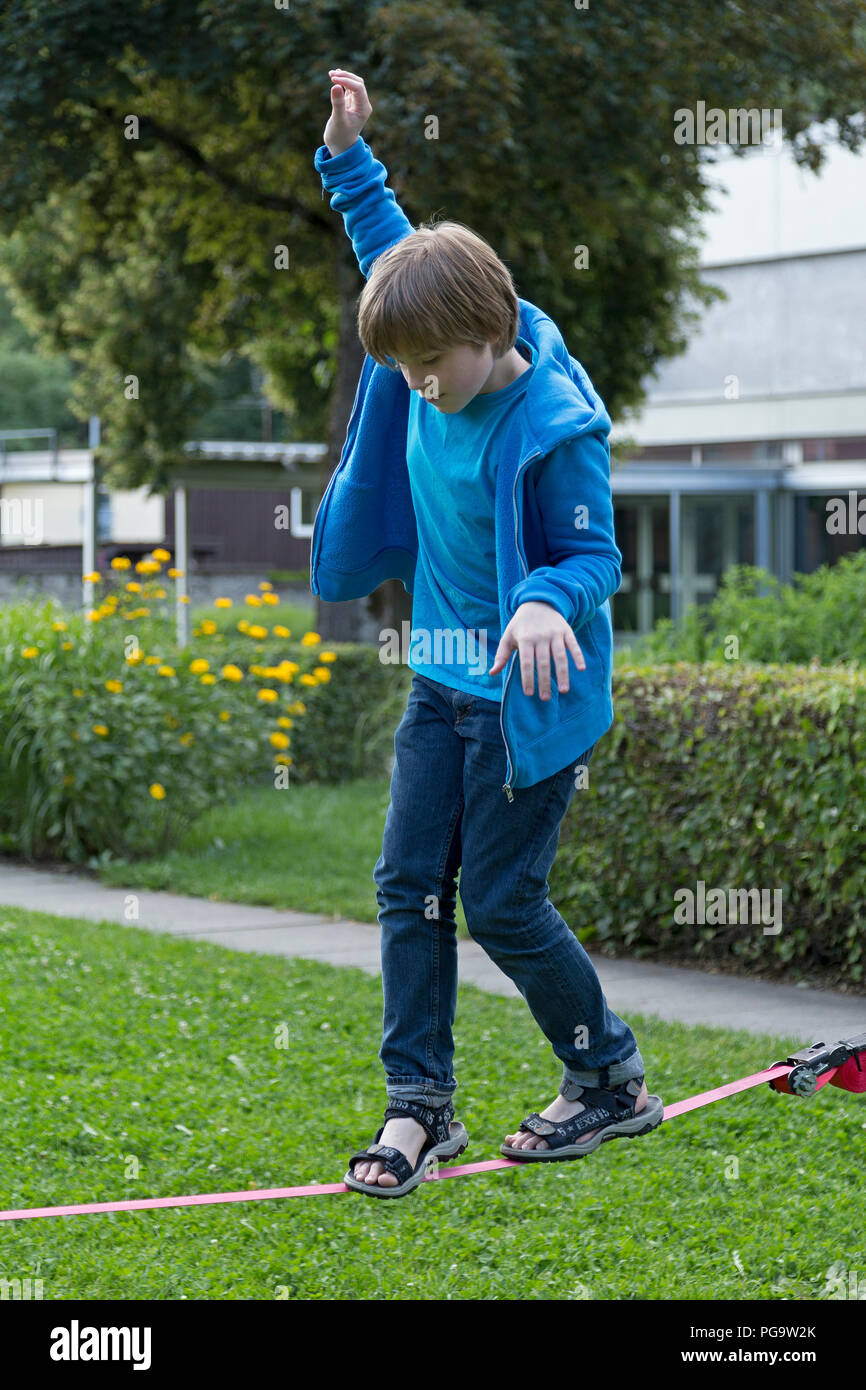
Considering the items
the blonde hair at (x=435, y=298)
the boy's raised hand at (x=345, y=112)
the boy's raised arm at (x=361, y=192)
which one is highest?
the boy's raised hand at (x=345, y=112)

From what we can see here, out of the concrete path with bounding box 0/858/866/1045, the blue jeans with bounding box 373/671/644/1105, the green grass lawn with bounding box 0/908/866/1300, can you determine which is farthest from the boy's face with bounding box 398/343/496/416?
the concrete path with bounding box 0/858/866/1045

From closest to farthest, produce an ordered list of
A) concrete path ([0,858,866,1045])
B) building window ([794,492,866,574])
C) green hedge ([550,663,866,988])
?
concrete path ([0,858,866,1045]) < green hedge ([550,663,866,988]) < building window ([794,492,866,574])

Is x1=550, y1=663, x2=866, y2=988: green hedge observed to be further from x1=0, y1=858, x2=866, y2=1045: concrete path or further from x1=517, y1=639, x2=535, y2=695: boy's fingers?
x1=517, y1=639, x2=535, y2=695: boy's fingers

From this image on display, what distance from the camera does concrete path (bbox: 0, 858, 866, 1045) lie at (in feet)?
21.2

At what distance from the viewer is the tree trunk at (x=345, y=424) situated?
15367 mm

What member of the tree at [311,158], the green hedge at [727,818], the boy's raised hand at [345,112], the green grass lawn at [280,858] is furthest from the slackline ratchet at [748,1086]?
the tree at [311,158]

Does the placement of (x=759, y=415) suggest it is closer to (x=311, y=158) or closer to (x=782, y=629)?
(x=311, y=158)

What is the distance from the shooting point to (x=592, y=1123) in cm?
327

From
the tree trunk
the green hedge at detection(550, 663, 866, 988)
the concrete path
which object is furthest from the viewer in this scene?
the tree trunk

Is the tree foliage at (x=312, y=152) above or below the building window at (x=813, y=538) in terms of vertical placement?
above

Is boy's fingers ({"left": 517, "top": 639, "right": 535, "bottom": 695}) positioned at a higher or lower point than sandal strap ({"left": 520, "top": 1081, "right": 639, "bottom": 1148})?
higher

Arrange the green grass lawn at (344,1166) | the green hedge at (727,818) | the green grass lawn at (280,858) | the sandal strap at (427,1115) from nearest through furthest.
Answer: the sandal strap at (427,1115) → the green grass lawn at (344,1166) → the green hedge at (727,818) → the green grass lawn at (280,858)

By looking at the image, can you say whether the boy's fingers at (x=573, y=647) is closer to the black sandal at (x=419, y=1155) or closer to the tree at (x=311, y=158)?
the black sandal at (x=419, y=1155)

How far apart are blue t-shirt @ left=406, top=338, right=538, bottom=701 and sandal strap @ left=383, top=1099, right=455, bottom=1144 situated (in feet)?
2.69
